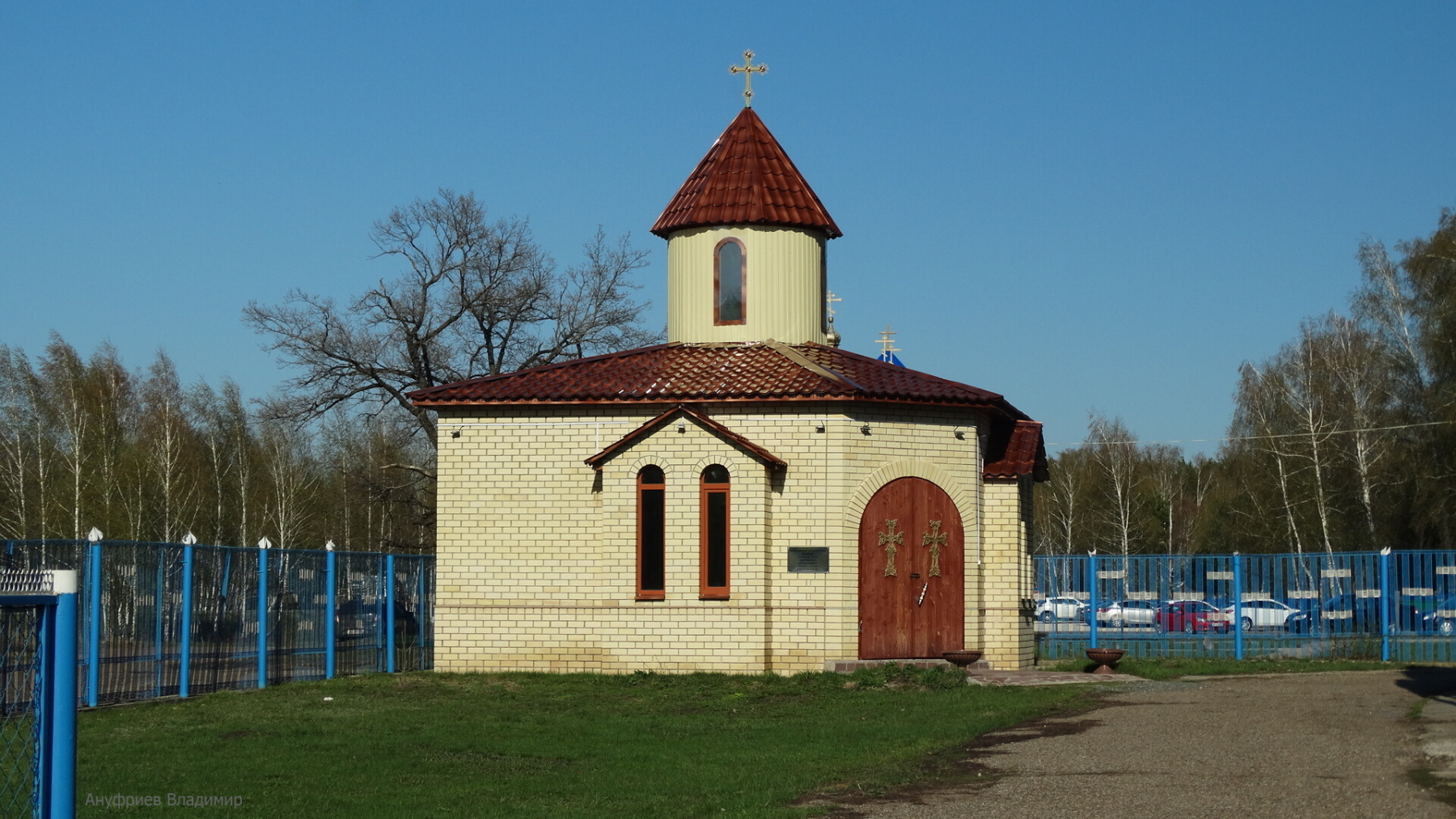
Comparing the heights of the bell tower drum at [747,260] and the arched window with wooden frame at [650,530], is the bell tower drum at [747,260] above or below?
above

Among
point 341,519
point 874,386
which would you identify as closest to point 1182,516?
point 341,519

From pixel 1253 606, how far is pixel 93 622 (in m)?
17.9

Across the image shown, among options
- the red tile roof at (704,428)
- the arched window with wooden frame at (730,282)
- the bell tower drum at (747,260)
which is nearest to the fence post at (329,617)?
the red tile roof at (704,428)

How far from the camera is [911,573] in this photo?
2277 cm

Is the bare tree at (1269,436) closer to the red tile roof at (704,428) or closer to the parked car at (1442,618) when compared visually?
the parked car at (1442,618)

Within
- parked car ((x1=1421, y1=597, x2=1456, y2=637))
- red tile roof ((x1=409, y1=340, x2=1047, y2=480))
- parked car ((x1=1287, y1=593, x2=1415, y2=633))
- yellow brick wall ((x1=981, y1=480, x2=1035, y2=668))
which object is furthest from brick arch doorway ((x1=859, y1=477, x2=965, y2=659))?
parked car ((x1=1421, y1=597, x2=1456, y2=637))

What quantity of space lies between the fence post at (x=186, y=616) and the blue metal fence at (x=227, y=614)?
0.04 feet

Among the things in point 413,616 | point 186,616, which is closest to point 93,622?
point 186,616

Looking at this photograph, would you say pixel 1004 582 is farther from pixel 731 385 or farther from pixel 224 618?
pixel 224 618

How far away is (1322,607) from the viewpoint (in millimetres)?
25156

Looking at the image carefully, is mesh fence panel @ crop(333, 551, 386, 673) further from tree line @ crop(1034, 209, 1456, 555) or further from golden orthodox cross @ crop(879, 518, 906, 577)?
tree line @ crop(1034, 209, 1456, 555)

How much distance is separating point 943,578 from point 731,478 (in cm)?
347

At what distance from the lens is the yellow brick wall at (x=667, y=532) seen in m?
22.1

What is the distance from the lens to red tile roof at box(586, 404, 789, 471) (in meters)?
22.0
